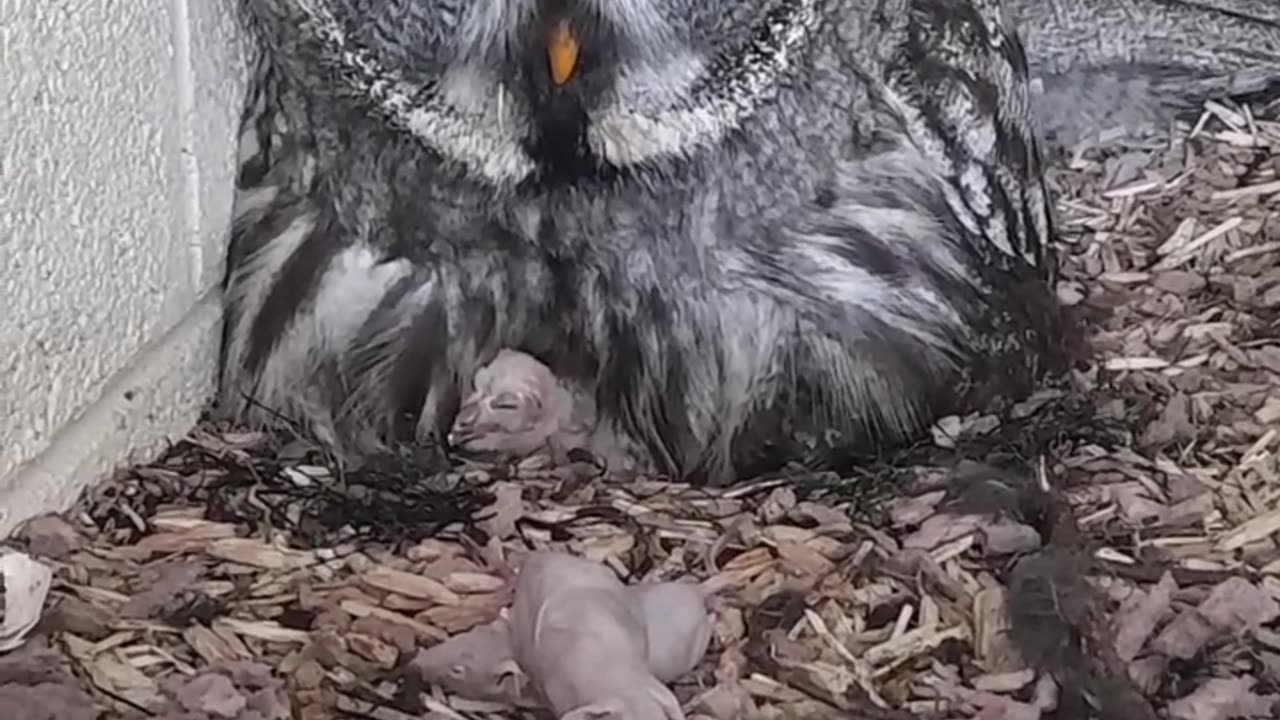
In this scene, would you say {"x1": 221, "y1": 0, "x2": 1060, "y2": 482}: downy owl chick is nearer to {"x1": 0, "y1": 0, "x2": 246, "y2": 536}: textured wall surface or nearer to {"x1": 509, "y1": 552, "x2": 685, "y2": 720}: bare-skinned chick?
{"x1": 0, "y1": 0, "x2": 246, "y2": 536}: textured wall surface

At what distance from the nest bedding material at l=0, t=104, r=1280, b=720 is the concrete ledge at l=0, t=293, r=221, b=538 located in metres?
0.02

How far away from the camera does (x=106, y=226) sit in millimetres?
1796

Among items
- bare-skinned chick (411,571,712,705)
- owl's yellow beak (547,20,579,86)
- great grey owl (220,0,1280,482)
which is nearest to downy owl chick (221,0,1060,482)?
great grey owl (220,0,1280,482)

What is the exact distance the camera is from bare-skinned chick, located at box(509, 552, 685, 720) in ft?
4.57

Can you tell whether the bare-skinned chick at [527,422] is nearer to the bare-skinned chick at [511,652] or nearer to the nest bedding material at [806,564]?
the nest bedding material at [806,564]

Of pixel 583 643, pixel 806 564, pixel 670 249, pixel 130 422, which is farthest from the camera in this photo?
pixel 670 249

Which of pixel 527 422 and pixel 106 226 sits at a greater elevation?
pixel 106 226

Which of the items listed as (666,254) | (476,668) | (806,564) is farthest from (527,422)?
(476,668)

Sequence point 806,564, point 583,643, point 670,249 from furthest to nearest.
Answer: point 670,249 → point 806,564 → point 583,643

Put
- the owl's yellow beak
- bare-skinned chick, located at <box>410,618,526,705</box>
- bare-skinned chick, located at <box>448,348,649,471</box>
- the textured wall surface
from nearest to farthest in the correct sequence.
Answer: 1. bare-skinned chick, located at <box>410,618,526,705</box>
2. the textured wall surface
3. the owl's yellow beak
4. bare-skinned chick, located at <box>448,348,649,471</box>

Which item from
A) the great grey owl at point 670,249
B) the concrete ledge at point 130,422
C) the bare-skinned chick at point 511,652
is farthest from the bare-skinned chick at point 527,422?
the bare-skinned chick at point 511,652

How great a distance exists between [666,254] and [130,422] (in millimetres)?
527

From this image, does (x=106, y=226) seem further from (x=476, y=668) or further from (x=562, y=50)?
(x=476, y=668)

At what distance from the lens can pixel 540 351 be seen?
203 cm
